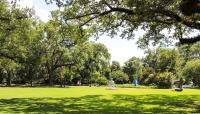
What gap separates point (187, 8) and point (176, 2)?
7.52 ft

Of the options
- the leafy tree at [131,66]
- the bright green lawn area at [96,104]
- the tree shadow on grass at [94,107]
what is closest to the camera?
the tree shadow on grass at [94,107]

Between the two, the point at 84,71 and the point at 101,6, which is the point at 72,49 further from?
the point at 101,6

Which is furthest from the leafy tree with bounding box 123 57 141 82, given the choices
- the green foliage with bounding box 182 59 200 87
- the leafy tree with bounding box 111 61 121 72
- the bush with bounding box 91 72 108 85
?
the green foliage with bounding box 182 59 200 87

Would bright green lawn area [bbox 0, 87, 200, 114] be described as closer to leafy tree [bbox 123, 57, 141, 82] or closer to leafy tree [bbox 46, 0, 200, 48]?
leafy tree [bbox 46, 0, 200, 48]

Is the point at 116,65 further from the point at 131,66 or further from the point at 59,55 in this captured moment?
the point at 59,55

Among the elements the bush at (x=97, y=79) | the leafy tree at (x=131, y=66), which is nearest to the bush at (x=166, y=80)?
the bush at (x=97, y=79)

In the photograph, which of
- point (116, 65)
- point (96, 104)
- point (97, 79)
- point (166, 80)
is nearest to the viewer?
point (96, 104)

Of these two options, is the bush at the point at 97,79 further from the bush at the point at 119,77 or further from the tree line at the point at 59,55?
the bush at the point at 119,77

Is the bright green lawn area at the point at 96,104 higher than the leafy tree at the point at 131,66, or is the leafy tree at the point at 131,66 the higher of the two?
the leafy tree at the point at 131,66

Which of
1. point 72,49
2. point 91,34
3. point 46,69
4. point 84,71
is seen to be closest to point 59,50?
point 72,49

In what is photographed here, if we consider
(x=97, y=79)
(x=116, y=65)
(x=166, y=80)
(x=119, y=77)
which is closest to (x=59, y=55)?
(x=97, y=79)

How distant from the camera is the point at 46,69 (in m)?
93.5

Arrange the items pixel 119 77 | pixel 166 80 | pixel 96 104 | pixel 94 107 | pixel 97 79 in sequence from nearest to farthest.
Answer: pixel 94 107 → pixel 96 104 → pixel 166 80 → pixel 97 79 → pixel 119 77

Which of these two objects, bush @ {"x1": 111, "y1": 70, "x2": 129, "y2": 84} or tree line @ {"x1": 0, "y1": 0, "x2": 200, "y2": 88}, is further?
bush @ {"x1": 111, "y1": 70, "x2": 129, "y2": 84}
